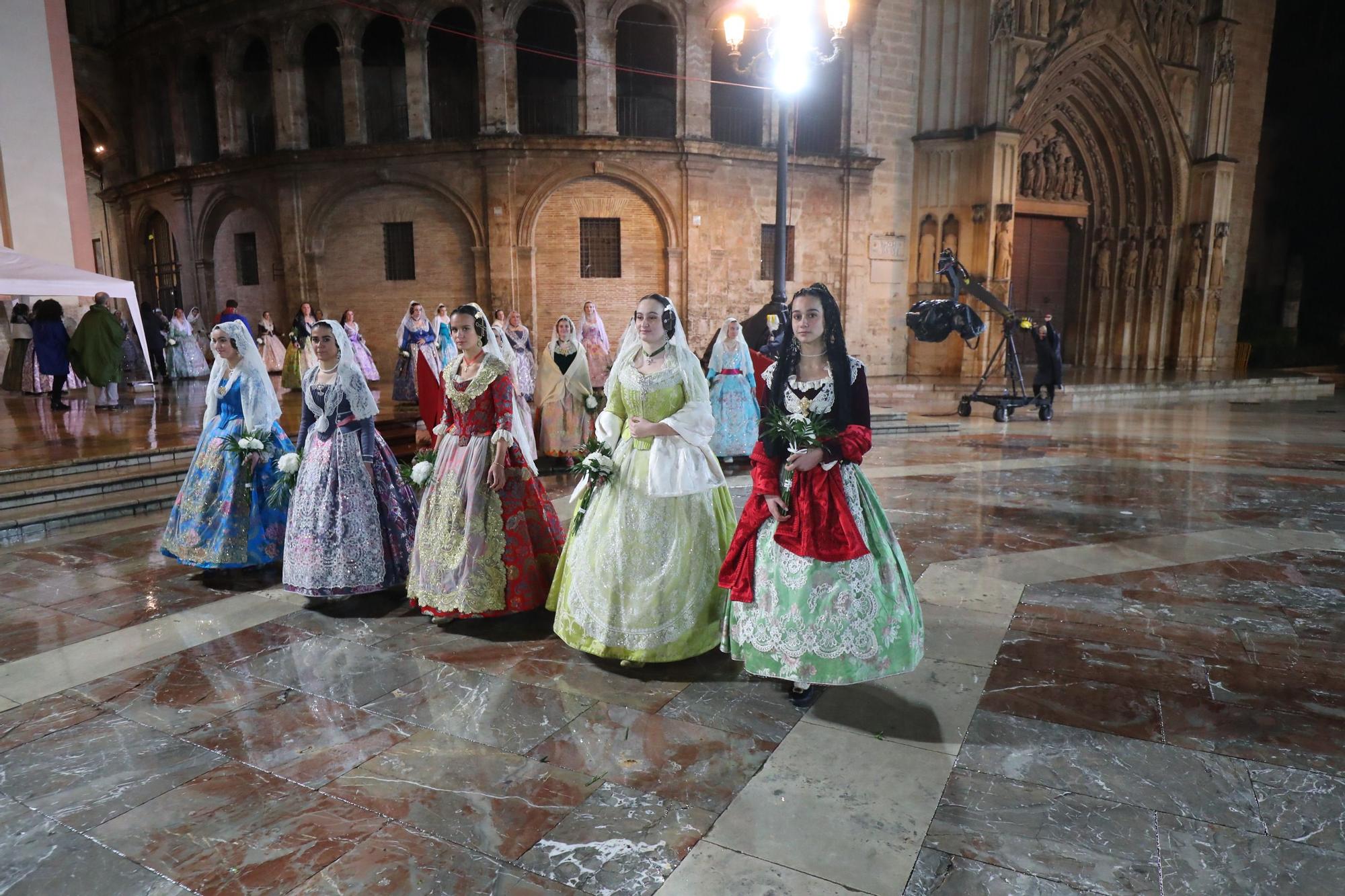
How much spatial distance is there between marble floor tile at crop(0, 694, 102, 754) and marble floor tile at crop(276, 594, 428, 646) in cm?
108

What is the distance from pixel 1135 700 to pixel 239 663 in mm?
4326

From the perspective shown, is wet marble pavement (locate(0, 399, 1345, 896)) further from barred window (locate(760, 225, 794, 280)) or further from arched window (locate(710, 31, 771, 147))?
arched window (locate(710, 31, 771, 147))

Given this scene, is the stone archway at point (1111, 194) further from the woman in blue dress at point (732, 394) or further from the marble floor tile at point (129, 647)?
the marble floor tile at point (129, 647)

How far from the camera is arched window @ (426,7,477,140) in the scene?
19.4m

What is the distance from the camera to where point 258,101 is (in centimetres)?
2077

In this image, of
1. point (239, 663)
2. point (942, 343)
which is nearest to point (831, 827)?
point (239, 663)

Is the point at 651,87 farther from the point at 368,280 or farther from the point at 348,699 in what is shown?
the point at 348,699

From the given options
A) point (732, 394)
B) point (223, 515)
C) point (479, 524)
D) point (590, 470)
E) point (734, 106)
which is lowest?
point (223, 515)

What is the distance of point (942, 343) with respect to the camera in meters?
19.5

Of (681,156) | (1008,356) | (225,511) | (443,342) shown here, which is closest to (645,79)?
(681,156)

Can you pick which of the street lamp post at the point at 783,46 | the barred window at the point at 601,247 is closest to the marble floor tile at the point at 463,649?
the street lamp post at the point at 783,46

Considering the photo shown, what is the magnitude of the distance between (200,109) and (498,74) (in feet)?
31.4

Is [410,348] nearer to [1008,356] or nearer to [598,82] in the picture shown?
[598,82]

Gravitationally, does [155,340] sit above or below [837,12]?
below
